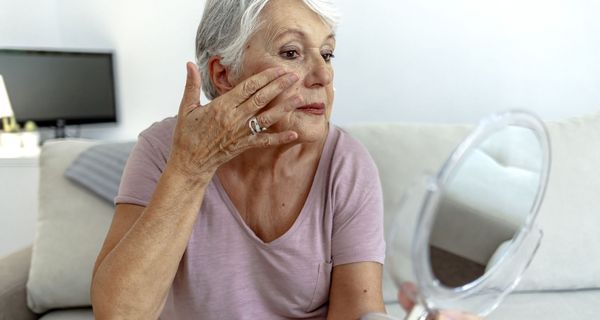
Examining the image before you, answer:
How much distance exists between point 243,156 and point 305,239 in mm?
210

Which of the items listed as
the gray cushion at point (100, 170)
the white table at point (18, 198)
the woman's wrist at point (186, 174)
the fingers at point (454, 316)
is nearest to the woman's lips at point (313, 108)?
the woman's wrist at point (186, 174)

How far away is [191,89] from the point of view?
0.88 meters

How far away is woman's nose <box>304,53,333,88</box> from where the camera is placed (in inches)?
39.3

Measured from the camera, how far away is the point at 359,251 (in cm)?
102

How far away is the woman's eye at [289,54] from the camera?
1.02 m

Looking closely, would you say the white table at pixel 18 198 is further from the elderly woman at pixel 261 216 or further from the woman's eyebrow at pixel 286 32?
the woman's eyebrow at pixel 286 32

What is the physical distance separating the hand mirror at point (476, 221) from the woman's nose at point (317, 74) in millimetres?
398

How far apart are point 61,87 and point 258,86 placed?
246cm

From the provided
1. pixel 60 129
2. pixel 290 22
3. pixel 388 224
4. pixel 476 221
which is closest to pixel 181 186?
pixel 290 22

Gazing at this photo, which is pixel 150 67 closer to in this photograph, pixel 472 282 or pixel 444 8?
pixel 444 8

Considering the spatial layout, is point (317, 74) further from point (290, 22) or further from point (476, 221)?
point (476, 221)

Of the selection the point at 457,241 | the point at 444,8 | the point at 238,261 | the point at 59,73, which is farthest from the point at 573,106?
the point at 59,73

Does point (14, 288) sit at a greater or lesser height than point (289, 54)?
lesser

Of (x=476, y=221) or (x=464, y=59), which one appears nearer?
(x=476, y=221)
